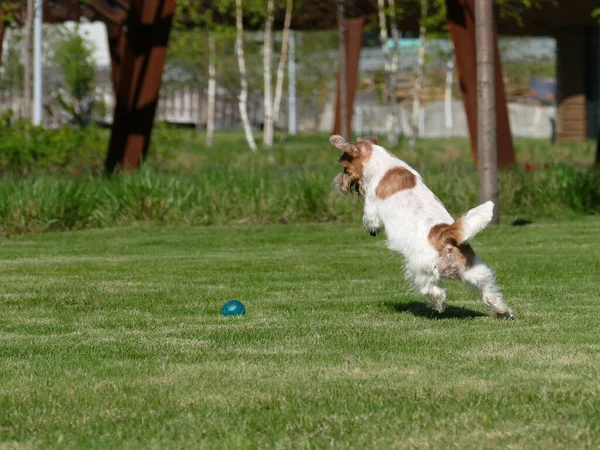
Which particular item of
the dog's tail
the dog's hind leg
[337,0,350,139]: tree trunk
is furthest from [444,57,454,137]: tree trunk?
the dog's tail

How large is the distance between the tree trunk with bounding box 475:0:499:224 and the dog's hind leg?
810 cm

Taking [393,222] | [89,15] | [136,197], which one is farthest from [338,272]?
[89,15]

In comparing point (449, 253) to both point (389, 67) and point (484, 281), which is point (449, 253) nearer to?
point (484, 281)

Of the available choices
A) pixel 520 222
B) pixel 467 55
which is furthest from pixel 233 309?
pixel 467 55

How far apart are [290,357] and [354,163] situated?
2130mm

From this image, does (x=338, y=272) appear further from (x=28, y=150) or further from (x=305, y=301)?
(x=28, y=150)

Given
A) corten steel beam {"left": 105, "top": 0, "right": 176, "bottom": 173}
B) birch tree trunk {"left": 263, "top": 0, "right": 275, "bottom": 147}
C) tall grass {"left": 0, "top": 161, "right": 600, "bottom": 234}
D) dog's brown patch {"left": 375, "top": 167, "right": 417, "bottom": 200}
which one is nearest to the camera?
dog's brown patch {"left": 375, "top": 167, "right": 417, "bottom": 200}

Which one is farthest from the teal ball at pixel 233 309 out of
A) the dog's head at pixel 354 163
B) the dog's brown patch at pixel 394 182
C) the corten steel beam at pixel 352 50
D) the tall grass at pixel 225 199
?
the corten steel beam at pixel 352 50

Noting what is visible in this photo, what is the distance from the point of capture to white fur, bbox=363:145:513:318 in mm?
8953

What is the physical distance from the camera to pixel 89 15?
33.8 meters

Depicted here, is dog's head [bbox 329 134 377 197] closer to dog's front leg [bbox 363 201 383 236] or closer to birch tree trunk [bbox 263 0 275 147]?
dog's front leg [bbox 363 201 383 236]

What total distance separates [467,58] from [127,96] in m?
5.90

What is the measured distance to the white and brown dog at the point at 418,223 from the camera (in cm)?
892

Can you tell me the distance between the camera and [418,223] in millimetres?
9086
